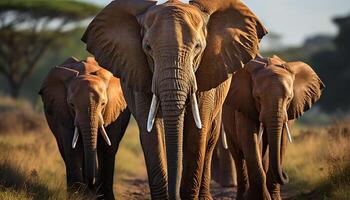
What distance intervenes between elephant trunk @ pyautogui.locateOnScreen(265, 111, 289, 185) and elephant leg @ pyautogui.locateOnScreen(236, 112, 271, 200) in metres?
0.25

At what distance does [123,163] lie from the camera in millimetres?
15211

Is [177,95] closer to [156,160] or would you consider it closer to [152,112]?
[152,112]

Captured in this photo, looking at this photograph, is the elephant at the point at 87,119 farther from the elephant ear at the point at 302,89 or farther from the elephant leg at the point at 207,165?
the elephant ear at the point at 302,89

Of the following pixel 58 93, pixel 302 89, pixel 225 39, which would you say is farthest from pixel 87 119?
pixel 302 89

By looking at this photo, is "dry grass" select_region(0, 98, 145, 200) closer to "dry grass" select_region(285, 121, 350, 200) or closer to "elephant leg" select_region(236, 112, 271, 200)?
"elephant leg" select_region(236, 112, 271, 200)

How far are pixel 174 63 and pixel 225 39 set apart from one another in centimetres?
97

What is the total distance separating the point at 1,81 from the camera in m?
49.4

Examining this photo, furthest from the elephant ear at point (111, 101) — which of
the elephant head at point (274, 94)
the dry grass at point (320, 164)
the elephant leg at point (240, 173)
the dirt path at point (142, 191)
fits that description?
the dry grass at point (320, 164)

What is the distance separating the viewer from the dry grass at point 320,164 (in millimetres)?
8859

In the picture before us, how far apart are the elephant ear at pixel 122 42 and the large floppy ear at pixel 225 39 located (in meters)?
0.49

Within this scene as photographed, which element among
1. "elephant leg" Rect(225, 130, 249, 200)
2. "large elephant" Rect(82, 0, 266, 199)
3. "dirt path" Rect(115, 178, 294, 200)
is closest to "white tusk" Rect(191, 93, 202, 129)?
"large elephant" Rect(82, 0, 266, 199)

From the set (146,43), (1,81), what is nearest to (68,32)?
(1,81)

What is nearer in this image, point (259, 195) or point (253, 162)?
point (259, 195)

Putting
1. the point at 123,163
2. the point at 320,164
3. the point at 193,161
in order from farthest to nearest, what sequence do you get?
1. the point at 123,163
2. the point at 320,164
3. the point at 193,161
